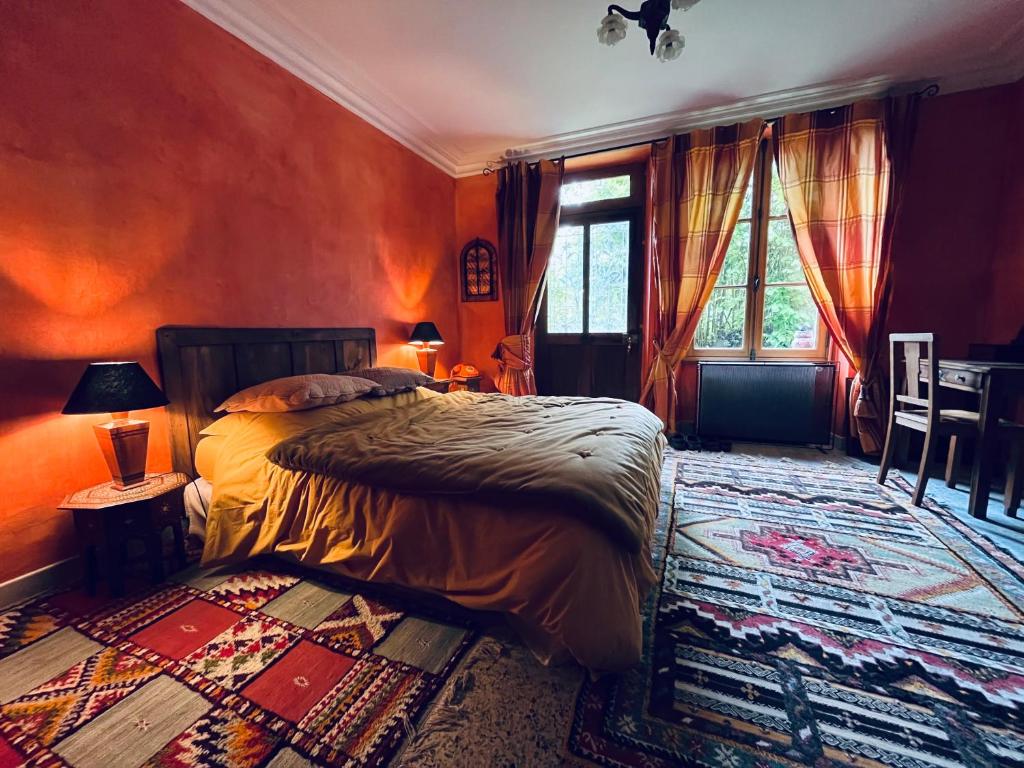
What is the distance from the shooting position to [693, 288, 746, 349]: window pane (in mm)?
3703

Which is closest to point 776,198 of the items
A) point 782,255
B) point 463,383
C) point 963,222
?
point 782,255

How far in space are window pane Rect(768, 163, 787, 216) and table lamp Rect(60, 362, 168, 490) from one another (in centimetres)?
444

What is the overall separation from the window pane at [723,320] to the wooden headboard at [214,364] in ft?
10.8

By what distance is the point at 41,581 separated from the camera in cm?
166

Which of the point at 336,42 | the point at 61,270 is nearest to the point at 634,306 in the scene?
the point at 336,42

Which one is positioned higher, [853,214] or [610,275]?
[853,214]

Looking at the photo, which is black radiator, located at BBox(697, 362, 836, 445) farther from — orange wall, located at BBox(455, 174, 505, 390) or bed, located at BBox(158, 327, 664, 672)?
orange wall, located at BBox(455, 174, 505, 390)

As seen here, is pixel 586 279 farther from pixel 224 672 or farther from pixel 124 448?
pixel 224 672

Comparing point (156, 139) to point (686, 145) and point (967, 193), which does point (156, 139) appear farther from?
point (967, 193)

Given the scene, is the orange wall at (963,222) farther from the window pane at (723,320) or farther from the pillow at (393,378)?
the pillow at (393,378)

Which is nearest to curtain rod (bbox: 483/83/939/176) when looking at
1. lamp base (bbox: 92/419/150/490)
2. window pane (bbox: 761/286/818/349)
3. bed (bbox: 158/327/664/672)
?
window pane (bbox: 761/286/818/349)

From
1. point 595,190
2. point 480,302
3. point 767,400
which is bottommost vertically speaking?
point 767,400

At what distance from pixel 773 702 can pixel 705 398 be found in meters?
2.89

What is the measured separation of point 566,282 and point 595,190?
0.93 m
